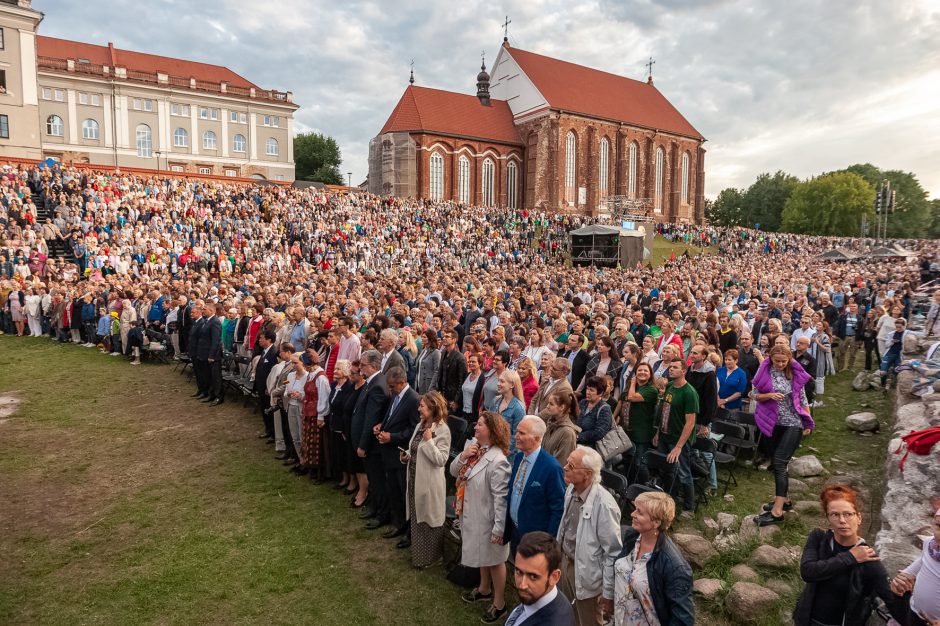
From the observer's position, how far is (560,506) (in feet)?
13.5

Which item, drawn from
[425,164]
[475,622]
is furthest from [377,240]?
[475,622]

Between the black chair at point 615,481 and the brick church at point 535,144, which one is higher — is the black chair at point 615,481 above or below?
below

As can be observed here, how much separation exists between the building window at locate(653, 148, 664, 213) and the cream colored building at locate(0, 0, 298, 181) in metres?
38.4

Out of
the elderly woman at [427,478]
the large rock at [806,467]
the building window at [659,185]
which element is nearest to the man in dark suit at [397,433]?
the elderly woman at [427,478]

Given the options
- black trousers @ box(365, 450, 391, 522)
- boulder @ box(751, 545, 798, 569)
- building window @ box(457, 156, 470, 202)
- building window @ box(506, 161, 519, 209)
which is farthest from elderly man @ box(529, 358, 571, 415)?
building window @ box(506, 161, 519, 209)

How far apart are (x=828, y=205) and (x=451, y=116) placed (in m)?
54.8

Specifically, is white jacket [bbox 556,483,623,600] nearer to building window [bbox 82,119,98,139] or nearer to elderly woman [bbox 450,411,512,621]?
elderly woman [bbox 450,411,512,621]

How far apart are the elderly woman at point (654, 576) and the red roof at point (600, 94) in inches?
1970

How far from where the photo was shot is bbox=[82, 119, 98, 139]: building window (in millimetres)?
47438

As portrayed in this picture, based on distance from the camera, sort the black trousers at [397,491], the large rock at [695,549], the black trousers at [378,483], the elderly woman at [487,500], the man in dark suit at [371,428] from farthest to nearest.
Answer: the black trousers at [378,483] → the man in dark suit at [371,428] → the black trousers at [397,491] → the large rock at [695,549] → the elderly woman at [487,500]

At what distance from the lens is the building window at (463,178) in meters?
47.7

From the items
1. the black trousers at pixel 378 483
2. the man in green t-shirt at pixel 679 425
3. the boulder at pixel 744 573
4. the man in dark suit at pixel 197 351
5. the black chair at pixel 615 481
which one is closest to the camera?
the boulder at pixel 744 573

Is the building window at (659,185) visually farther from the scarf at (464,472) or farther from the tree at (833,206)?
the scarf at (464,472)

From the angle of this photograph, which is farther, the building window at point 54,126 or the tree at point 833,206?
the tree at point 833,206
